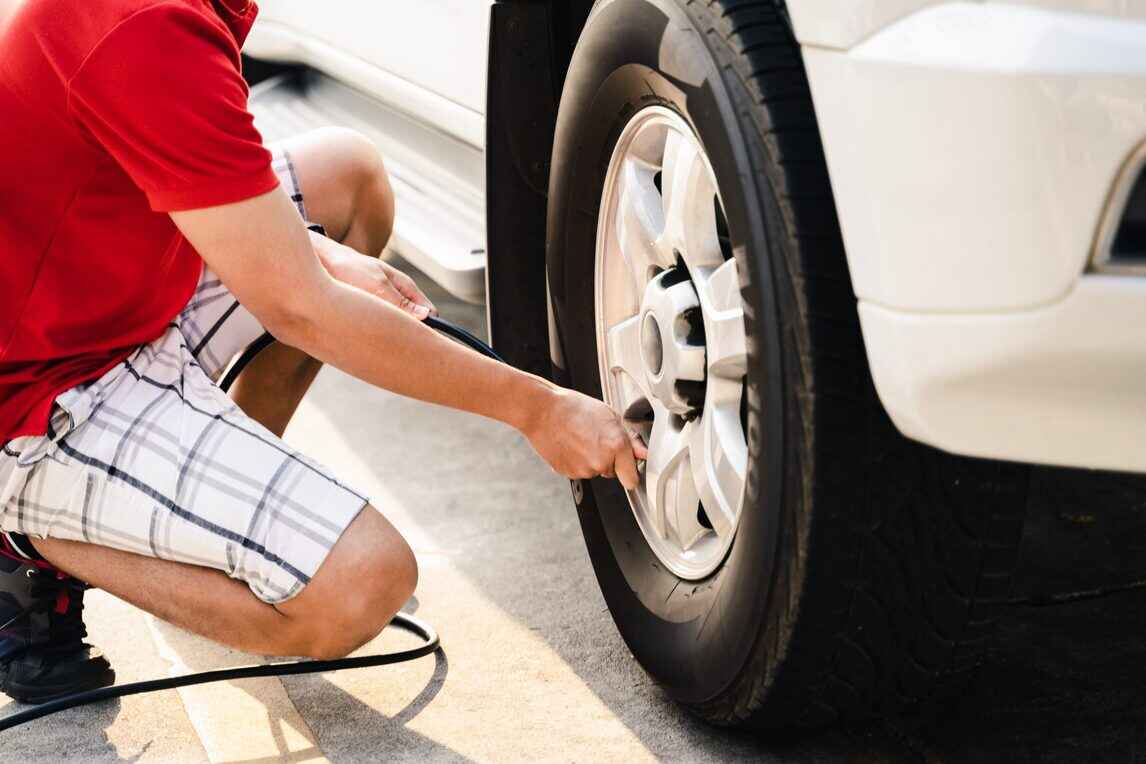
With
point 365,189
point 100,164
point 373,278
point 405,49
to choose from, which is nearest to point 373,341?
point 373,278

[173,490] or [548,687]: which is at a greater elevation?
[173,490]

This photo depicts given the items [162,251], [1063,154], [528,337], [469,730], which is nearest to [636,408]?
[528,337]

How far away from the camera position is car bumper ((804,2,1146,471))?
A: 1.16 metres

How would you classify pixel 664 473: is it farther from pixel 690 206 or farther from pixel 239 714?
pixel 239 714

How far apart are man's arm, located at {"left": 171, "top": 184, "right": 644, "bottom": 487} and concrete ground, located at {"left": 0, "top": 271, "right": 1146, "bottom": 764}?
1.00ft

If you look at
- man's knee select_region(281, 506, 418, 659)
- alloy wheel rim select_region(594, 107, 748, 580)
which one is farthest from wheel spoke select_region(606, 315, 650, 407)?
man's knee select_region(281, 506, 418, 659)

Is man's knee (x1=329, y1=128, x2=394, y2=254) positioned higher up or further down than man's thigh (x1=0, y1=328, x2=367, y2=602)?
higher up

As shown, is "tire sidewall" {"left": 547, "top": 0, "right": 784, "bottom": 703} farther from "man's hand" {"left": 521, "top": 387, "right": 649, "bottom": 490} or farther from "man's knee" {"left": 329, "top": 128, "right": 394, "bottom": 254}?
"man's knee" {"left": 329, "top": 128, "right": 394, "bottom": 254}

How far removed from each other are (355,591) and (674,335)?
51 cm

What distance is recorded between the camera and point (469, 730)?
1.80 meters

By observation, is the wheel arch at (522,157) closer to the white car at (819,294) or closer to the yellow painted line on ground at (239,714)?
the white car at (819,294)

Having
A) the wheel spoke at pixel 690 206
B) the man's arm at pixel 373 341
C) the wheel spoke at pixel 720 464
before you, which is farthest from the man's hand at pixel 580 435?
the wheel spoke at pixel 690 206

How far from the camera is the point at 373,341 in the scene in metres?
1.76

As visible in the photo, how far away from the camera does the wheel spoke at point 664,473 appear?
1.80 meters
